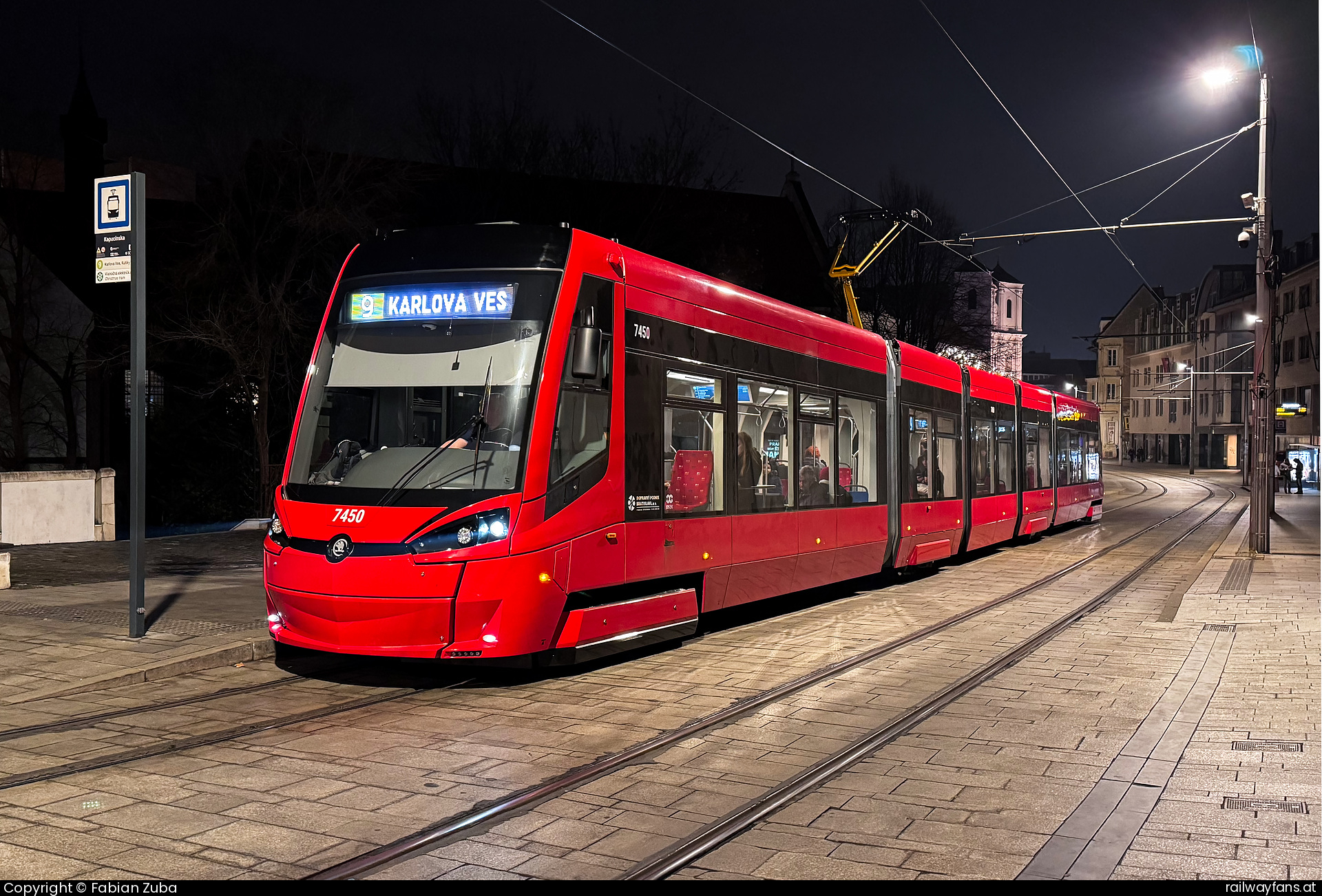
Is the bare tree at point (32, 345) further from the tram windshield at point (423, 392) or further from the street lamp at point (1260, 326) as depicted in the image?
the street lamp at point (1260, 326)

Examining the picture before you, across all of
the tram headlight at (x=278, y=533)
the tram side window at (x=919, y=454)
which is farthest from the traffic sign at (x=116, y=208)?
the tram side window at (x=919, y=454)

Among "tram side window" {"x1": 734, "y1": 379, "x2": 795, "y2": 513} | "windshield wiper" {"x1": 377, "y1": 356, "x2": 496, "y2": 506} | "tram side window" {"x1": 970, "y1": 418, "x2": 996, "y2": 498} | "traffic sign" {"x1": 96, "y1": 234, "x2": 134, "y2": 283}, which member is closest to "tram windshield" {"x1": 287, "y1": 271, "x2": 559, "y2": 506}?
"windshield wiper" {"x1": 377, "y1": 356, "x2": 496, "y2": 506}

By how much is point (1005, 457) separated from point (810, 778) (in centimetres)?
1614

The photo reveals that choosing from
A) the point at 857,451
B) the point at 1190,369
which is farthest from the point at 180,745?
the point at 1190,369

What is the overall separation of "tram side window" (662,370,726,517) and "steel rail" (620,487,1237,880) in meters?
2.66

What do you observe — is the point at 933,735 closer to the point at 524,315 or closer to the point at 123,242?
the point at 524,315

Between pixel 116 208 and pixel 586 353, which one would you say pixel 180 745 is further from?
pixel 116 208

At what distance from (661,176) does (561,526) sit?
24.6 meters

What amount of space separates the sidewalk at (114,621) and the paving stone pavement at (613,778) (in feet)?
1.77

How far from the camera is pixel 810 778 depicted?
19.9 ft

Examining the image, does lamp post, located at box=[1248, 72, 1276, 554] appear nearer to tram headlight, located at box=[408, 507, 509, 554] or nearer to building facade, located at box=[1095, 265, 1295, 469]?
tram headlight, located at box=[408, 507, 509, 554]

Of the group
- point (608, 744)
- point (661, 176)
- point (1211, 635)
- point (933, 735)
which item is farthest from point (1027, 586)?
point (661, 176)

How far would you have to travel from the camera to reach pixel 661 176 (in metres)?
31.5

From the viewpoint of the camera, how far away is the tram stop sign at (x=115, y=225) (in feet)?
33.0
